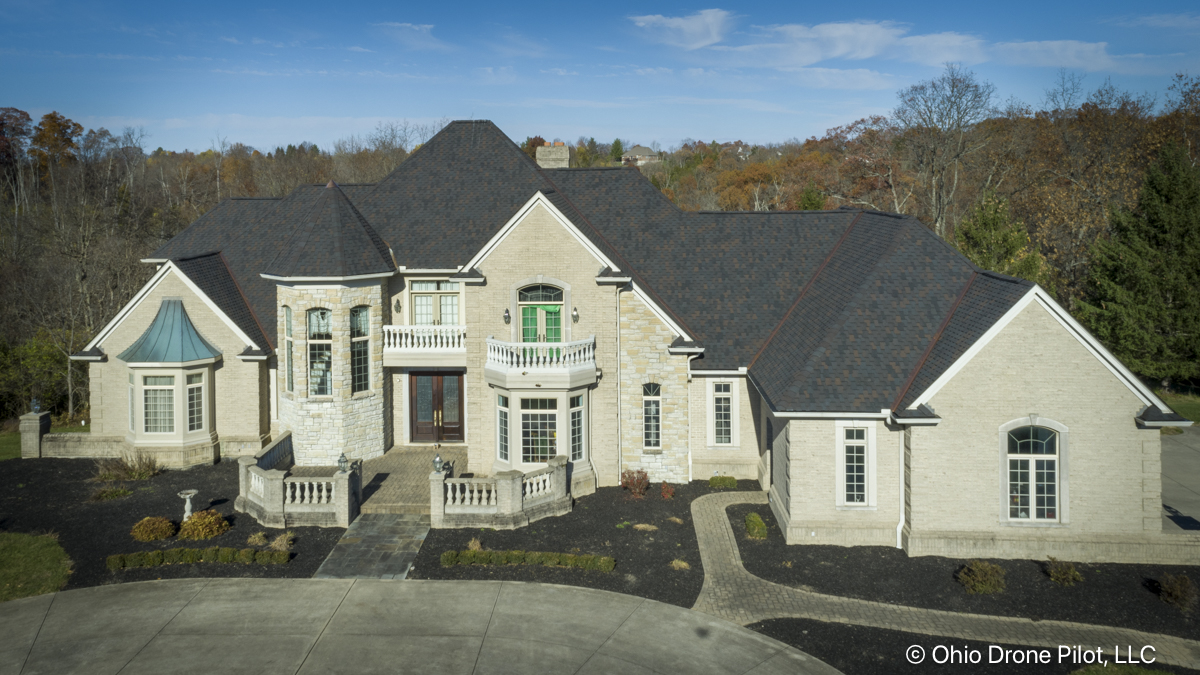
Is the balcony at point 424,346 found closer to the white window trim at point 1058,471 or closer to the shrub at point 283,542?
the shrub at point 283,542

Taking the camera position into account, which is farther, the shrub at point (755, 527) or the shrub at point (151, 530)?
the shrub at point (755, 527)

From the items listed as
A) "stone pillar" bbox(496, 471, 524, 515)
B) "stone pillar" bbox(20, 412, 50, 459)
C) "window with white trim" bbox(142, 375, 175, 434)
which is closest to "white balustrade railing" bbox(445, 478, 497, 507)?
"stone pillar" bbox(496, 471, 524, 515)

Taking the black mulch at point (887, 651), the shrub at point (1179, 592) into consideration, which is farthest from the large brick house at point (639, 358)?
the black mulch at point (887, 651)

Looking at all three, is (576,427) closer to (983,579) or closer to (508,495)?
(508,495)

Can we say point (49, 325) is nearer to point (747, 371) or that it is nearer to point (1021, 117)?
point (747, 371)

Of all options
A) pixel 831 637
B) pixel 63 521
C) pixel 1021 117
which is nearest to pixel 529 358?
pixel 831 637

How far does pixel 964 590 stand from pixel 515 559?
Result: 10.9 meters

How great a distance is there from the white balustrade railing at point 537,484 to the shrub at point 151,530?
9.80 meters

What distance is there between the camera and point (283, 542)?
22.2 m

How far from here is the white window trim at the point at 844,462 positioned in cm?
2186

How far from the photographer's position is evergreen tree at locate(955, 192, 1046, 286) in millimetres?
34906

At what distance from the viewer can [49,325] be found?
45.8m

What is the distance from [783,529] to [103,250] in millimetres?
45356

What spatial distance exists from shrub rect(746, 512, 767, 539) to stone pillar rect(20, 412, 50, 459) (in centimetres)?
2625
